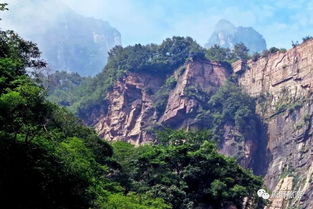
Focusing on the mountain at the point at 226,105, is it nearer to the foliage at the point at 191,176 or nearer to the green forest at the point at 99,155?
the green forest at the point at 99,155

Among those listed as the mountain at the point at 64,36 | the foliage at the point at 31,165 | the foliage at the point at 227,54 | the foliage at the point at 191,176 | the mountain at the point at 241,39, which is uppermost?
the mountain at the point at 241,39

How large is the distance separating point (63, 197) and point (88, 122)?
→ 61.5 m

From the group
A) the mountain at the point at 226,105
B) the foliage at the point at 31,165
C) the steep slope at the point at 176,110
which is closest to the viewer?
the foliage at the point at 31,165

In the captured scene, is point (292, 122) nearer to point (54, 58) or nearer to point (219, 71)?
point (219, 71)

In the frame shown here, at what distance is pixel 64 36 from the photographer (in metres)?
167

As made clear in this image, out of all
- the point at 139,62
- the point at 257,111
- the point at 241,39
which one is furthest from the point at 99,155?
the point at 241,39

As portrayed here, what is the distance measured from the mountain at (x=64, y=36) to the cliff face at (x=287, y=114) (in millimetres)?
97877

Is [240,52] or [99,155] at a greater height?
[240,52]

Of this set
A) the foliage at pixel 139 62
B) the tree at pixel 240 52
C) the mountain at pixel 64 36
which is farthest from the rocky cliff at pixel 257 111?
the mountain at pixel 64 36

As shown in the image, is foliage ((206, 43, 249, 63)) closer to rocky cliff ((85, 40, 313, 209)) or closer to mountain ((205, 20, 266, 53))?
rocky cliff ((85, 40, 313, 209))

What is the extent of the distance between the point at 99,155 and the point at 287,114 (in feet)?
123

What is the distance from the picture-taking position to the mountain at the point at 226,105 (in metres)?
61.0

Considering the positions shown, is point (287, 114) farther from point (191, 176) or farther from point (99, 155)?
point (99, 155)

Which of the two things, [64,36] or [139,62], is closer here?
[139,62]
